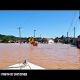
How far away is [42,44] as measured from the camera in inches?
2098
